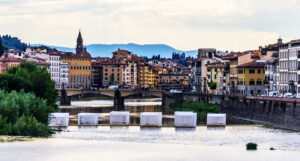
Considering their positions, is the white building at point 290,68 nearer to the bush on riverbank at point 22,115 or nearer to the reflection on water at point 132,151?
the reflection on water at point 132,151

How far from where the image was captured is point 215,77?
5561 inches

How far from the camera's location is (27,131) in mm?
46031

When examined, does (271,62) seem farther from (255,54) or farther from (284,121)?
(284,121)

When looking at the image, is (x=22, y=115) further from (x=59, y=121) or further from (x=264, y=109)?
(x=264, y=109)

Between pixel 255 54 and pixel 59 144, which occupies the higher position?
pixel 255 54

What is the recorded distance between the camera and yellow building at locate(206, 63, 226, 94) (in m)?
136

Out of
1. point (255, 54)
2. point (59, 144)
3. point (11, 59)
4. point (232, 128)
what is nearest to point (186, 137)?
point (232, 128)

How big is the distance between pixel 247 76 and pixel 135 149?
75783mm

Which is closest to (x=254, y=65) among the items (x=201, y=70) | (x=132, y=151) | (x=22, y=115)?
(x=201, y=70)

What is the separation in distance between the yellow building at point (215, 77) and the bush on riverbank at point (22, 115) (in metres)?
80.9

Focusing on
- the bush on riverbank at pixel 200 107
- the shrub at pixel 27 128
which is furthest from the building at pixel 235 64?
the shrub at pixel 27 128

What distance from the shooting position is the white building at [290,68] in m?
86.4

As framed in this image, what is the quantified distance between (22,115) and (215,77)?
9249cm

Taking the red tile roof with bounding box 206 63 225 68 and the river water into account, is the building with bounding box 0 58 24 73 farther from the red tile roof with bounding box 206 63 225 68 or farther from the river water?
the river water
